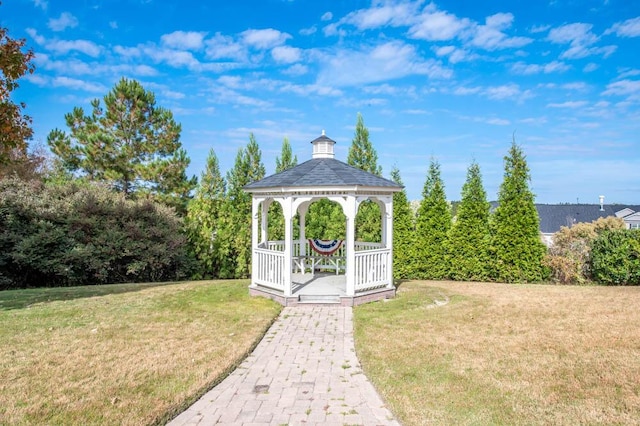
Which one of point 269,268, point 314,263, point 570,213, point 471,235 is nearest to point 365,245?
point 314,263

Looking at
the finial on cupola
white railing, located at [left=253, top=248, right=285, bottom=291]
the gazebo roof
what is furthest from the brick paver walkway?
the finial on cupola

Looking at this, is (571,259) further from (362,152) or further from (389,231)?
(362,152)

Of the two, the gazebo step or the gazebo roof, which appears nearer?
the gazebo roof

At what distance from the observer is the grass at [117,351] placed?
3.87 meters

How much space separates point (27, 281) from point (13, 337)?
769 centimetres

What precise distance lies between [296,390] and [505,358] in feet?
9.65

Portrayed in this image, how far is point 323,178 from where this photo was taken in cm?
865

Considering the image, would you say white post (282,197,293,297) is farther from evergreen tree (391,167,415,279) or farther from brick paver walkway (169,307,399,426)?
evergreen tree (391,167,415,279)

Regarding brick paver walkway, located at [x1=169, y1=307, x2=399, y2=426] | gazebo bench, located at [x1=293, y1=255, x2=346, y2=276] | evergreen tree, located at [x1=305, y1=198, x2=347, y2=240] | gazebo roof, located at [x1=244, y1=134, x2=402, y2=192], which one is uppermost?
gazebo roof, located at [x1=244, y1=134, x2=402, y2=192]

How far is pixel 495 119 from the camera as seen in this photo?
42.8 feet

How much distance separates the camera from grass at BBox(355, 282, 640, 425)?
385 centimetres

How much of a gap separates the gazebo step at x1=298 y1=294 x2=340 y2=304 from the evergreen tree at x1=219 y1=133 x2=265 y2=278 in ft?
19.8

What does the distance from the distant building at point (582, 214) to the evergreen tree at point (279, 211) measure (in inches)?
939

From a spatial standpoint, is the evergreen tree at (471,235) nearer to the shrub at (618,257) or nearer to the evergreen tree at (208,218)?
the shrub at (618,257)
